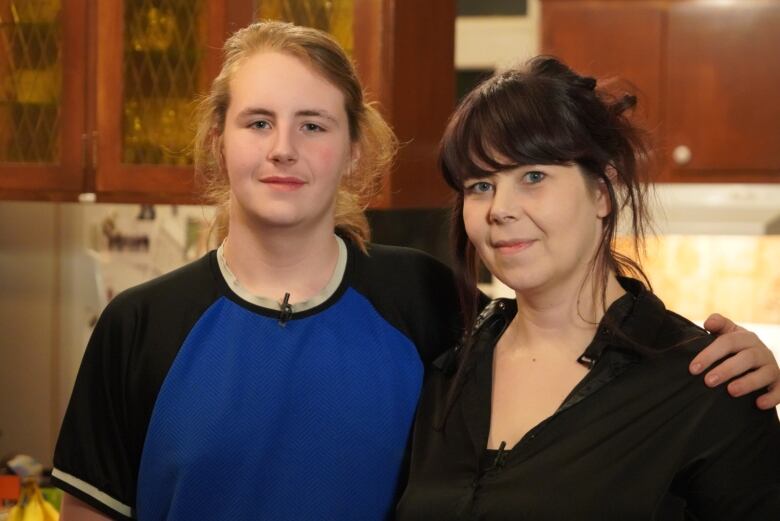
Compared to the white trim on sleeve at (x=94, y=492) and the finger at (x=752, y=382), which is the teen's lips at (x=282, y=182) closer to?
the white trim on sleeve at (x=94, y=492)

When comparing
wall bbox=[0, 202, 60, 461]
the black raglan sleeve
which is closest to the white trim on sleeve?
the black raglan sleeve

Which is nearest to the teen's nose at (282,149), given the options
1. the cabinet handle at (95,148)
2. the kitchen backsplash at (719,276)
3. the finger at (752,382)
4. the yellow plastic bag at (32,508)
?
the finger at (752,382)

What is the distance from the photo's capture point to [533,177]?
155 centimetres

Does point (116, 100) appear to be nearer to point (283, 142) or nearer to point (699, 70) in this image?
point (283, 142)

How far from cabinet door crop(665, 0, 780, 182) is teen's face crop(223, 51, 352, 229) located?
2.28m

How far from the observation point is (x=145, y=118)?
2572 millimetres

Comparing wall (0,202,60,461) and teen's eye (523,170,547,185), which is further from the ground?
teen's eye (523,170,547,185)

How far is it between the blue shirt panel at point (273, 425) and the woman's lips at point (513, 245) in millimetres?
313

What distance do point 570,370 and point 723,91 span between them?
246 cm

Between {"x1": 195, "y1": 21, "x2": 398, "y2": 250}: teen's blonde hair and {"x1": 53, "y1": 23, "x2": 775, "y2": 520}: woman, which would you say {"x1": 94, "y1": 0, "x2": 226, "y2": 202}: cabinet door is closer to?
{"x1": 195, "y1": 21, "x2": 398, "y2": 250}: teen's blonde hair

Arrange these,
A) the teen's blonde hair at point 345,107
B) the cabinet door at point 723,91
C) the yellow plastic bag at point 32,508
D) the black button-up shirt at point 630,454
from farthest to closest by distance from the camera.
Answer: the cabinet door at point 723,91 < the yellow plastic bag at point 32,508 < the teen's blonde hair at point 345,107 < the black button-up shirt at point 630,454

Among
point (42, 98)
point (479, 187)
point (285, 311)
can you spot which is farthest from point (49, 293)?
point (479, 187)

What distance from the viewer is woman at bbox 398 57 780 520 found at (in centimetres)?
146

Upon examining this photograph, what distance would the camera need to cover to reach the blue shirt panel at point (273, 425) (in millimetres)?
1680
